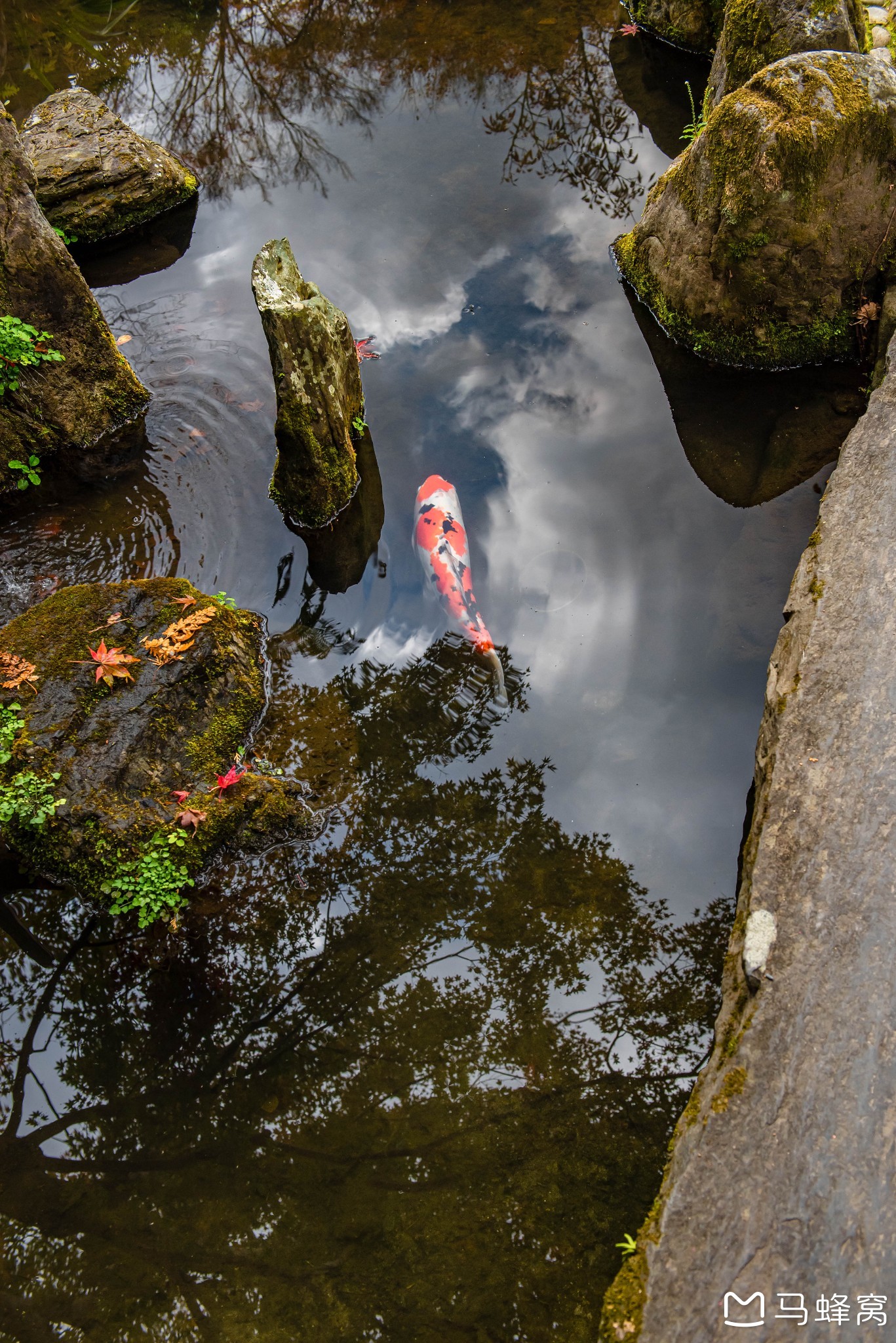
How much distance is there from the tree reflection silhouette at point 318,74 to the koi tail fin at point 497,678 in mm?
5875

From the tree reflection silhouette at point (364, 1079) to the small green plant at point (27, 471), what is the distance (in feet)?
11.2

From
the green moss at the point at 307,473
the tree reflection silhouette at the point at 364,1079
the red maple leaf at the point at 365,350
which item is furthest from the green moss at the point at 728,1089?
the red maple leaf at the point at 365,350

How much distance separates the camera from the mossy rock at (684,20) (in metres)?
9.58

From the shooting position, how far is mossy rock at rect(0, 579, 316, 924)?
186 inches

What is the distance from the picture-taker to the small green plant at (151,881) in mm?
4598

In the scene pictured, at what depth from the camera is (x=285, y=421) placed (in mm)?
6008

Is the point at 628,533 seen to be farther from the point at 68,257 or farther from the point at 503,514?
the point at 68,257

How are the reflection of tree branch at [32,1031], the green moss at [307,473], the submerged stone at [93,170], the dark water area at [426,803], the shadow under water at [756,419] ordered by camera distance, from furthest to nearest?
the submerged stone at [93,170] < the shadow under water at [756,419] < the green moss at [307,473] < the reflection of tree branch at [32,1031] < the dark water area at [426,803]

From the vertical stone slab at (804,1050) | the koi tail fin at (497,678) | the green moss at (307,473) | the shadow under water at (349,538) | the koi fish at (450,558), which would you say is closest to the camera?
the vertical stone slab at (804,1050)

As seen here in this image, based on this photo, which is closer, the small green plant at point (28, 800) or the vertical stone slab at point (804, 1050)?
the vertical stone slab at point (804, 1050)

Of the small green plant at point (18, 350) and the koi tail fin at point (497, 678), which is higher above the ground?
the small green plant at point (18, 350)

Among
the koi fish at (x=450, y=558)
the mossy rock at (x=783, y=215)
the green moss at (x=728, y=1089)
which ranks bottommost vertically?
the green moss at (x=728, y=1089)

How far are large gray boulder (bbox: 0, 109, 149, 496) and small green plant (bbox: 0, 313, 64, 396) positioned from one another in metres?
0.06

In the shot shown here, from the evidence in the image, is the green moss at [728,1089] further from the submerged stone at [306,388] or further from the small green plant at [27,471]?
the small green plant at [27,471]
